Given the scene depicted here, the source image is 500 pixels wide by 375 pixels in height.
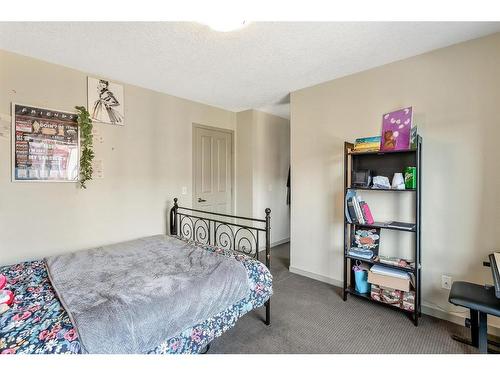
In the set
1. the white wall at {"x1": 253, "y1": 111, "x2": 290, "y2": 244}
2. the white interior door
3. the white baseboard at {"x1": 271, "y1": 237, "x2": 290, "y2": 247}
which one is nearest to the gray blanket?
the white interior door

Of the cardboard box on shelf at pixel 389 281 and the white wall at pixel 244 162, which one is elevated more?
the white wall at pixel 244 162

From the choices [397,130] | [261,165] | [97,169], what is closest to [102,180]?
[97,169]

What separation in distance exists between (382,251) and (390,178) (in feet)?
2.51

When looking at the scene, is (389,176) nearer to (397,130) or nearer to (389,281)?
(397,130)

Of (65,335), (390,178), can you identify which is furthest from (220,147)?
(65,335)

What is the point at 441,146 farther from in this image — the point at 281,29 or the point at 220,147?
the point at 220,147

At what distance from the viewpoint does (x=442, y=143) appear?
2143 millimetres

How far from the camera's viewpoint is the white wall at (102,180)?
2.19 meters

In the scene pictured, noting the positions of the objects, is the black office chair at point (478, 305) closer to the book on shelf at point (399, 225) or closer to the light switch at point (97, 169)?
the book on shelf at point (399, 225)

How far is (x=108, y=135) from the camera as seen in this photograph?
2.75 metres

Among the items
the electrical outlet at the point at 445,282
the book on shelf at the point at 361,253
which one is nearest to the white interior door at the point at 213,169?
the book on shelf at the point at 361,253

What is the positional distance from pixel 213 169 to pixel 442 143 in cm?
289

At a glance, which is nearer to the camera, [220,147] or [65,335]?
[65,335]

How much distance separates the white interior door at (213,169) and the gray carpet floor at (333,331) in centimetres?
184
